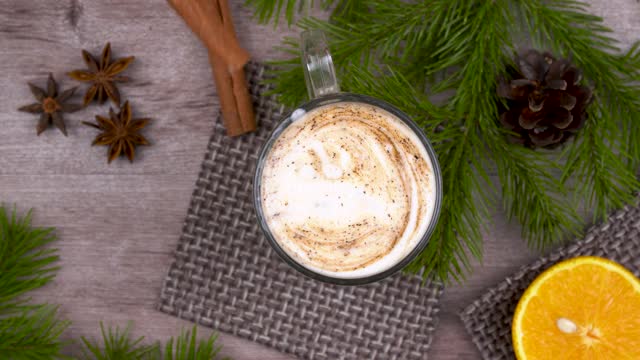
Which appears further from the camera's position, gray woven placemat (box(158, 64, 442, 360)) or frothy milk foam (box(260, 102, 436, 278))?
gray woven placemat (box(158, 64, 442, 360))

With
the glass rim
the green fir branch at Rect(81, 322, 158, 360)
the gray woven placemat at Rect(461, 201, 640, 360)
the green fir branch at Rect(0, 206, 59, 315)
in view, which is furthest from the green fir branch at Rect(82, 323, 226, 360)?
the gray woven placemat at Rect(461, 201, 640, 360)

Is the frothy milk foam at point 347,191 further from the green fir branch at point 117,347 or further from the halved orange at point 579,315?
the green fir branch at point 117,347

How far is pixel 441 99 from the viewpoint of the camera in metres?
0.95

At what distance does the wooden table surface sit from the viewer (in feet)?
3.24

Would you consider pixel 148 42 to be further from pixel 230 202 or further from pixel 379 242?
pixel 379 242

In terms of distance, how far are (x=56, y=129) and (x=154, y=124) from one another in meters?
0.17

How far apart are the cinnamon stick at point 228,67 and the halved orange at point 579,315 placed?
0.52m

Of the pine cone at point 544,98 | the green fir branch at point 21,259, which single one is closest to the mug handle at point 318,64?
the pine cone at point 544,98

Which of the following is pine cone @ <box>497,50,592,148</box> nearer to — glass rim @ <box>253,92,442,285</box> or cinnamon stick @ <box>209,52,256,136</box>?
glass rim @ <box>253,92,442,285</box>

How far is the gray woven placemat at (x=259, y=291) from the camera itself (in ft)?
3.09

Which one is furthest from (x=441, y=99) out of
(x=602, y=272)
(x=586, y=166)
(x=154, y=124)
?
(x=154, y=124)

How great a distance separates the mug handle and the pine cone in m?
0.25

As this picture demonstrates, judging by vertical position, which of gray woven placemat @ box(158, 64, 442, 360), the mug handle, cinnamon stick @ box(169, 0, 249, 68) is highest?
cinnamon stick @ box(169, 0, 249, 68)

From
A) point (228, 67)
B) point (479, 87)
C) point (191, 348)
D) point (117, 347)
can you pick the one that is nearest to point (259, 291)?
point (191, 348)
